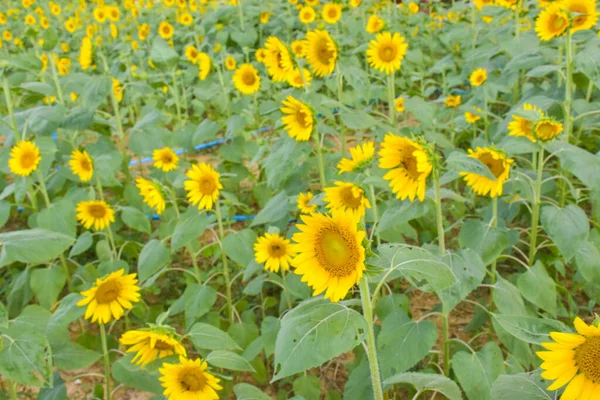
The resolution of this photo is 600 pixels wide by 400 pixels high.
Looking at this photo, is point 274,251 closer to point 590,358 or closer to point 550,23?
point 590,358

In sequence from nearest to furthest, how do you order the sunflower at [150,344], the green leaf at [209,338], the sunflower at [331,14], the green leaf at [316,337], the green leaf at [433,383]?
1. the green leaf at [316,337]
2. the green leaf at [433,383]
3. the sunflower at [150,344]
4. the green leaf at [209,338]
5. the sunflower at [331,14]

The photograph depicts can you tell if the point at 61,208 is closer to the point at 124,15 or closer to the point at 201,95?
the point at 201,95

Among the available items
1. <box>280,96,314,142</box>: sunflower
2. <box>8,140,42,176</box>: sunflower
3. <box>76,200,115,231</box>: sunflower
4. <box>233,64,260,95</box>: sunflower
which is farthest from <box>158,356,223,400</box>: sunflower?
<box>233,64,260,95</box>: sunflower

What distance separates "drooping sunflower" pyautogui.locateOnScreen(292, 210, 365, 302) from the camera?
126 cm

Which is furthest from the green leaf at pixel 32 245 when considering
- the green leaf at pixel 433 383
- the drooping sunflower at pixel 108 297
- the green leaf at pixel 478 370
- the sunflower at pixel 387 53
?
the sunflower at pixel 387 53

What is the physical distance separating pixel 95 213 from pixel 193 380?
1470mm

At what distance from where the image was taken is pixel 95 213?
9.32 ft

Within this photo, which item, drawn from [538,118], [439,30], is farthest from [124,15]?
[538,118]

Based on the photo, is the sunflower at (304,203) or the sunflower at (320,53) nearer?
the sunflower at (304,203)

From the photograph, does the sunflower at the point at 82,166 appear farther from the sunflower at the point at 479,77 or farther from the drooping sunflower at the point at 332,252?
the sunflower at the point at 479,77

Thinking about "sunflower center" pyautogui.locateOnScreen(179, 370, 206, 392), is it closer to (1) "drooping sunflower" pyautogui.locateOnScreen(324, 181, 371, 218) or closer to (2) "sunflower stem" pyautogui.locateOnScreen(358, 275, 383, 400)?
(2) "sunflower stem" pyautogui.locateOnScreen(358, 275, 383, 400)

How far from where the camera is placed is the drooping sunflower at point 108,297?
6.53 ft

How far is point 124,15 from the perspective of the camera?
A: 346 inches

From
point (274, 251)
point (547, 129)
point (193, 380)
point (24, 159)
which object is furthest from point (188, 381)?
point (24, 159)
